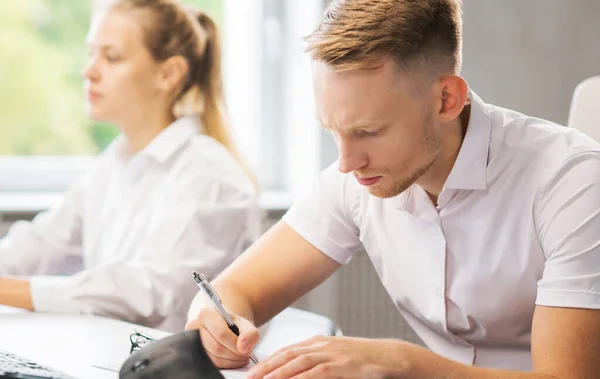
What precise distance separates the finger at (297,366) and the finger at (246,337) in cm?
12

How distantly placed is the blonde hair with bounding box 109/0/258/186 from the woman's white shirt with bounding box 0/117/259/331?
0.06 metres

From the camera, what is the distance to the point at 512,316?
130cm

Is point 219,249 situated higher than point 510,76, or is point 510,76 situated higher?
point 510,76

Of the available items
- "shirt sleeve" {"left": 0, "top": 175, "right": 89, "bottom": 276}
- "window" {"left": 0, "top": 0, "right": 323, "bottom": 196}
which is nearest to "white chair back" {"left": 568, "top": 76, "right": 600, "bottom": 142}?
"shirt sleeve" {"left": 0, "top": 175, "right": 89, "bottom": 276}

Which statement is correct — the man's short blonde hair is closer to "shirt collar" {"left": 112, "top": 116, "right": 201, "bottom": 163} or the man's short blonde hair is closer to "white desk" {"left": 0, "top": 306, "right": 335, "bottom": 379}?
"white desk" {"left": 0, "top": 306, "right": 335, "bottom": 379}

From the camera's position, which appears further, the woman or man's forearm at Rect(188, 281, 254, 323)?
the woman

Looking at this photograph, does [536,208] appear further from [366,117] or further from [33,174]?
[33,174]

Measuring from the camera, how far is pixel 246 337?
115cm

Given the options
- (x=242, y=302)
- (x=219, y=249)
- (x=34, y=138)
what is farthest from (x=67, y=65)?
(x=242, y=302)

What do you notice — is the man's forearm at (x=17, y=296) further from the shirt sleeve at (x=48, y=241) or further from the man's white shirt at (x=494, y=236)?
the man's white shirt at (x=494, y=236)

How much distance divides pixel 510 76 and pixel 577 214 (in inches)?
70.3

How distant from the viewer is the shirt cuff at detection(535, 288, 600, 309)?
1.13 meters

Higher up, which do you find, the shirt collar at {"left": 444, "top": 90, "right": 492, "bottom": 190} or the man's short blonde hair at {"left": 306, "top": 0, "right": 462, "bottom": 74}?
the man's short blonde hair at {"left": 306, "top": 0, "right": 462, "bottom": 74}

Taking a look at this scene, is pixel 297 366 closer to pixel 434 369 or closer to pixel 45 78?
pixel 434 369
